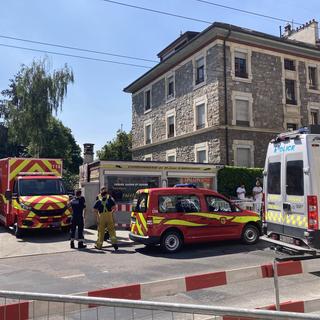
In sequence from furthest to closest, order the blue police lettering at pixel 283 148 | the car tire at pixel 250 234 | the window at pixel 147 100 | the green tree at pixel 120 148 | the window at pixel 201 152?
the green tree at pixel 120 148, the window at pixel 147 100, the window at pixel 201 152, the car tire at pixel 250 234, the blue police lettering at pixel 283 148

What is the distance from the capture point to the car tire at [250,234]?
12.3 meters

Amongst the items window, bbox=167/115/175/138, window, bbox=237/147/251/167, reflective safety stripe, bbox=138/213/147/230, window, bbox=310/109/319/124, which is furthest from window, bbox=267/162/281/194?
window, bbox=167/115/175/138

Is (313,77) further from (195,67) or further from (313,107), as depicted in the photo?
(195,67)

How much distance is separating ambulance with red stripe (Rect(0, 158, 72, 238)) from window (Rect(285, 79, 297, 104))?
1846 centimetres

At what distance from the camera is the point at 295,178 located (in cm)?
860

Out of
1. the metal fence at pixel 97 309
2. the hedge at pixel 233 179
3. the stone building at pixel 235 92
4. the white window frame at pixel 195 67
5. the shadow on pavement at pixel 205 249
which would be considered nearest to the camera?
the metal fence at pixel 97 309

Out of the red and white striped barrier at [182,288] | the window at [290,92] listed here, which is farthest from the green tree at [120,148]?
the red and white striped barrier at [182,288]

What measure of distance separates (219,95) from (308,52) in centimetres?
857

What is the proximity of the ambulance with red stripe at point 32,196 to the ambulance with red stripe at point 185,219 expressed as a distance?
153 inches

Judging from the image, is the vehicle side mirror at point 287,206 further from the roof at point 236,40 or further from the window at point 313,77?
the window at point 313,77

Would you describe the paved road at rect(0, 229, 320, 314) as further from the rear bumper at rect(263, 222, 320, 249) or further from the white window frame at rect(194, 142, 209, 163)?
the white window frame at rect(194, 142, 209, 163)

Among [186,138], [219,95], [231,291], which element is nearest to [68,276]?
[231,291]

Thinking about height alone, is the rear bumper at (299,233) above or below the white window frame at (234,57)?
below

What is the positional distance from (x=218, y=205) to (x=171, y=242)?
6.26 ft
